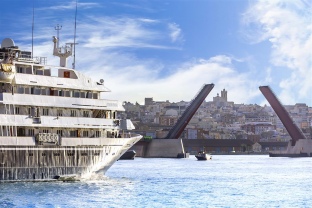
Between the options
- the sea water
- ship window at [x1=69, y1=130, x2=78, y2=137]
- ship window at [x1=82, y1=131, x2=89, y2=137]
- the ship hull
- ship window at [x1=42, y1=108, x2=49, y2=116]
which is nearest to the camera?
the sea water

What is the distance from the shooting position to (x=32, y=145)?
4253 cm

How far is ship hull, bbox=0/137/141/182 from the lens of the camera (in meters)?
41.3

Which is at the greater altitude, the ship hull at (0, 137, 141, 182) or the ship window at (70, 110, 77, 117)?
the ship window at (70, 110, 77, 117)

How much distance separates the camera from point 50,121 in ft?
144

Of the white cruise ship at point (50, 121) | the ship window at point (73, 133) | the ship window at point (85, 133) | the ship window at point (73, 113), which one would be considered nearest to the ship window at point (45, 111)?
the white cruise ship at point (50, 121)

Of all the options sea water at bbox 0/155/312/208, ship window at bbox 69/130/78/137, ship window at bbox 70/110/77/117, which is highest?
ship window at bbox 70/110/77/117

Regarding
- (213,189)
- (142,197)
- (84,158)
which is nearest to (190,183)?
(213,189)

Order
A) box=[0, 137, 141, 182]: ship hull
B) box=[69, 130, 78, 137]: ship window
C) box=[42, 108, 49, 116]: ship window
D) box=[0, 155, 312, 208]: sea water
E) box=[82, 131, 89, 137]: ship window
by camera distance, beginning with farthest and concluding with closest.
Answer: box=[82, 131, 89, 137]: ship window < box=[69, 130, 78, 137]: ship window < box=[42, 108, 49, 116]: ship window < box=[0, 137, 141, 182]: ship hull < box=[0, 155, 312, 208]: sea water

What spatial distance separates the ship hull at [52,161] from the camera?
136 feet

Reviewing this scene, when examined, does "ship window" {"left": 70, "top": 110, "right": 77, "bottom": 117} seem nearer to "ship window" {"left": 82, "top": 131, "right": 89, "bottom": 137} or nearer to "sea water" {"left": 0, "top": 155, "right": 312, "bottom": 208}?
"ship window" {"left": 82, "top": 131, "right": 89, "bottom": 137}

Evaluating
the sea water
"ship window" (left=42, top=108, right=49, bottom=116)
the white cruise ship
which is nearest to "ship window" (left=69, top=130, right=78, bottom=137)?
the white cruise ship

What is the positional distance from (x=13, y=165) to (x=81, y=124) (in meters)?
5.17

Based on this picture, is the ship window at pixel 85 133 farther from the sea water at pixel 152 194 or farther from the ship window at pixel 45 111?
the ship window at pixel 45 111

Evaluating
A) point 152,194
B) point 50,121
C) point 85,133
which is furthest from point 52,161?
point 152,194
